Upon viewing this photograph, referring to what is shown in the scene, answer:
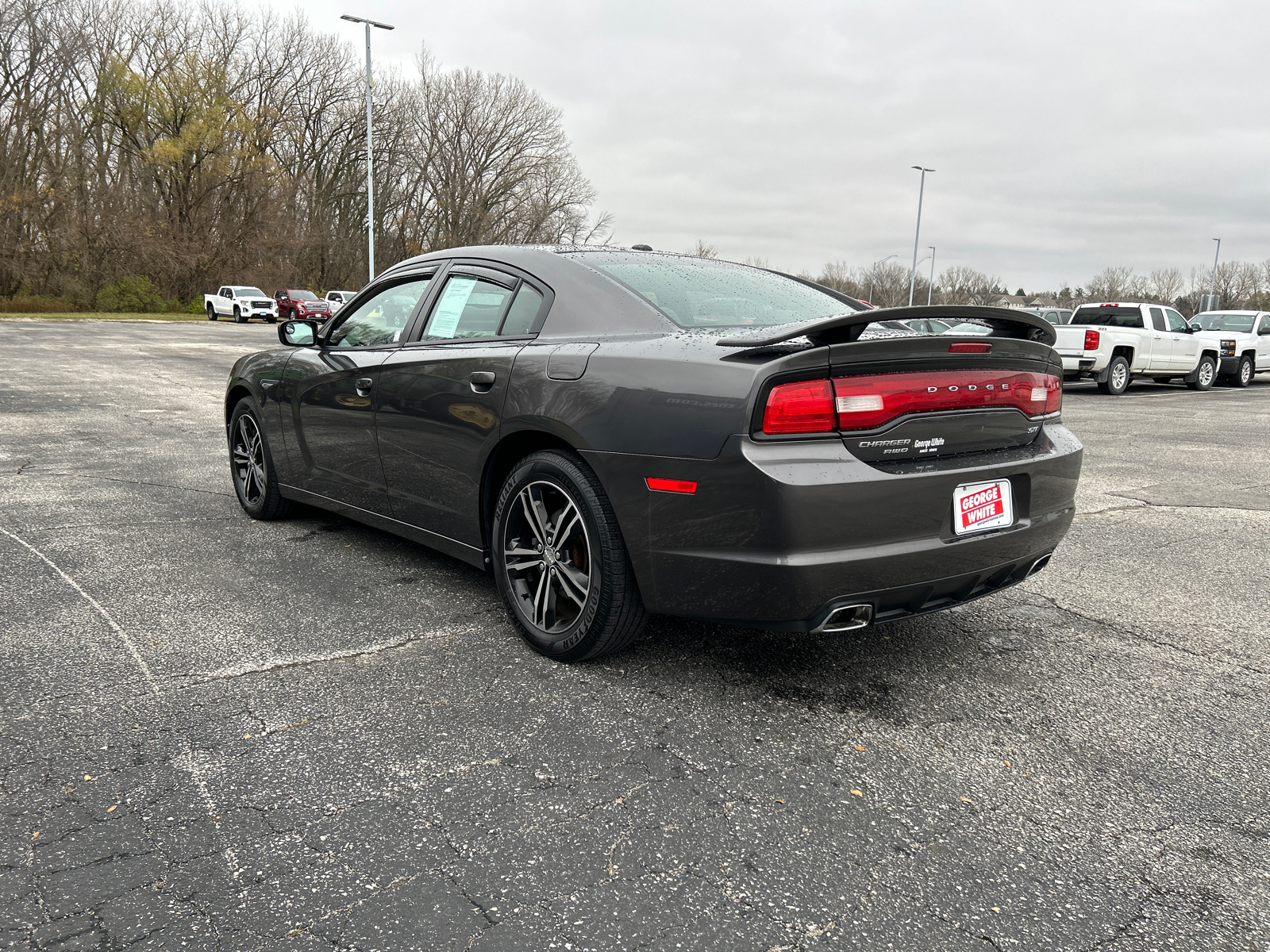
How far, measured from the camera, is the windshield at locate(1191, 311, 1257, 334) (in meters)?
22.7

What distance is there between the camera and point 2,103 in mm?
41156

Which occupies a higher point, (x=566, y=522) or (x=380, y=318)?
(x=380, y=318)

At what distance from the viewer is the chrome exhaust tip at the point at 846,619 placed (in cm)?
285

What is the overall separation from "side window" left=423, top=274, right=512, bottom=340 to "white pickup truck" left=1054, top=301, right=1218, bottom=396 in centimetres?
1515

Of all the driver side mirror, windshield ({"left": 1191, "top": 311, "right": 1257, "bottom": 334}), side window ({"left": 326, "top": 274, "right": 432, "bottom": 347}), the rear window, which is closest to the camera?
side window ({"left": 326, "top": 274, "right": 432, "bottom": 347})

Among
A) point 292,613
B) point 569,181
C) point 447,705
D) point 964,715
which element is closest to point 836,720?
point 964,715

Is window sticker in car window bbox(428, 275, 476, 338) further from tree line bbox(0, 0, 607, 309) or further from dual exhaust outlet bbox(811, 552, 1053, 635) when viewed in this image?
tree line bbox(0, 0, 607, 309)

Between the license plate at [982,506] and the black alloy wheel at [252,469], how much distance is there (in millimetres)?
3747

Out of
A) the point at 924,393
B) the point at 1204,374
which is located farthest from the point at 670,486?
the point at 1204,374

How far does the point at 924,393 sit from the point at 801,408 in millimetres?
441

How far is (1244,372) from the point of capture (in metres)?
22.1

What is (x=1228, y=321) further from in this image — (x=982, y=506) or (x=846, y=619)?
(x=846, y=619)

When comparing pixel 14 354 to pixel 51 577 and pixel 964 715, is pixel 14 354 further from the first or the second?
pixel 964 715

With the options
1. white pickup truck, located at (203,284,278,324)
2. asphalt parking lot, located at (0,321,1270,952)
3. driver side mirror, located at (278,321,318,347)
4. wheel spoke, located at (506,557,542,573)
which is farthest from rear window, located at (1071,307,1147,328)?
white pickup truck, located at (203,284,278,324)
